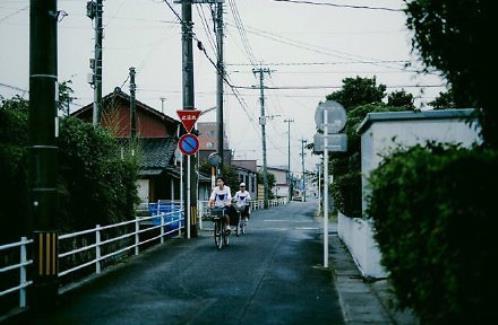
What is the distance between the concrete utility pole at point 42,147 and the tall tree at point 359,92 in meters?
27.2

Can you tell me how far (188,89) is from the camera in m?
17.8

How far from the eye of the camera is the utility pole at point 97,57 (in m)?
Answer: 19.5

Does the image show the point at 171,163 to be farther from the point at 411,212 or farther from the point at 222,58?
the point at 411,212

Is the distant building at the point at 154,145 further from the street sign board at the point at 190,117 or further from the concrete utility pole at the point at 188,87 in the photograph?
the street sign board at the point at 190,117

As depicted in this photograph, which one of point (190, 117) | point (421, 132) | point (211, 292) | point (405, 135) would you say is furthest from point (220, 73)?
point (211, 292)

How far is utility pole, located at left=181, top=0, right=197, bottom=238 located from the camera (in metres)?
17.7

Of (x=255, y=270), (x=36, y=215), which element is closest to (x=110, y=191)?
(x=255, y=270)

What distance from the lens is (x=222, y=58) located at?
88.0 ft

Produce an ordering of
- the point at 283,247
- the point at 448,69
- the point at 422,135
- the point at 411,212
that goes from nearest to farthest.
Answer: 1. the point at 411,212
2. the point at 448,69
3. the point at 422,135
4. the point at 283,247

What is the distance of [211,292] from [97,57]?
552 inches

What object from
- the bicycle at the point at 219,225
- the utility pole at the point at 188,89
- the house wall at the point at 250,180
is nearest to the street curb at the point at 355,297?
the bicycle at the point at 219,225

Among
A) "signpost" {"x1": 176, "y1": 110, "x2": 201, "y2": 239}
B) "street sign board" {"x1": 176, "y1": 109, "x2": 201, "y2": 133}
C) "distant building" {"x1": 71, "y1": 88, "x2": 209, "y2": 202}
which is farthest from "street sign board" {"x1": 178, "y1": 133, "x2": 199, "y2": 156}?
"distant building" {"x1": 71, "y1": 88, "x2": 209, "y2": 202}

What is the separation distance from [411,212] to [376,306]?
326 cm

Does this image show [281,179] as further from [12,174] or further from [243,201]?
[12,174]
